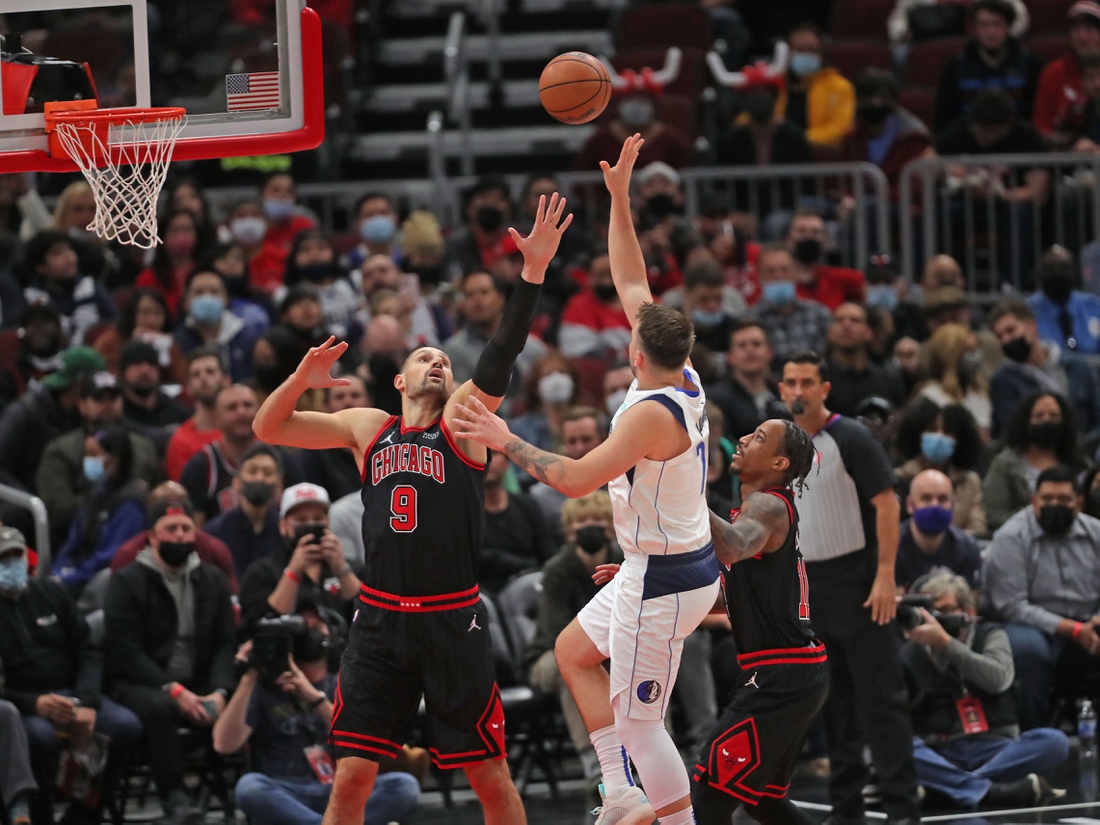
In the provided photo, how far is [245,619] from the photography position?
9.45m

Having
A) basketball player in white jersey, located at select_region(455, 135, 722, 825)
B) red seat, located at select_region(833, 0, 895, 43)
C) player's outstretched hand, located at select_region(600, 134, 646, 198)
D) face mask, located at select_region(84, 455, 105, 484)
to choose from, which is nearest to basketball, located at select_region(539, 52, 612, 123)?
player's outstretched hand, located at select_region(600, 134, 646, 198)

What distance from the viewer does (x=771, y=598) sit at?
7.40 m

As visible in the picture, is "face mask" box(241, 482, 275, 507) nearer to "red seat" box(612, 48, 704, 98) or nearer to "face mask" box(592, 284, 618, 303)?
"face mask" box(592, 284, 618, 303)

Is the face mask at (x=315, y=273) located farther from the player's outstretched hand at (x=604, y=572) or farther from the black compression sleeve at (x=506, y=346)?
Result: the player's outstretched hand at (x=604, y=572)

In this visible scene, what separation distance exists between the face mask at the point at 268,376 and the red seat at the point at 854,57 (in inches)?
303

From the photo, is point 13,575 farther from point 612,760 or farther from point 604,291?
point 604,291

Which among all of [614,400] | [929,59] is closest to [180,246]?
[614,400]

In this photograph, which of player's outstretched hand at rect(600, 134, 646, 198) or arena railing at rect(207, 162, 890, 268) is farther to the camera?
arena railing at rect(207, 162, 890, 268)

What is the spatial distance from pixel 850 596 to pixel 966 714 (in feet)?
5.43

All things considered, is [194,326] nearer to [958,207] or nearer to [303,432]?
[303,432]

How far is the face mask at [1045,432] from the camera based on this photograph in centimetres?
1157

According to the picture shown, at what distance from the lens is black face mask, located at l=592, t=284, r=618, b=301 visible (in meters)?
13.3

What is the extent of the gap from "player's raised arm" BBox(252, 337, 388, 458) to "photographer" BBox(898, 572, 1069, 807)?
371 centimetres

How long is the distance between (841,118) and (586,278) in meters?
3.64
